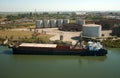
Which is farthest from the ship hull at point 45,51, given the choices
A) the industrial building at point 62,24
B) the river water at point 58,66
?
the industrial building at point 62,24

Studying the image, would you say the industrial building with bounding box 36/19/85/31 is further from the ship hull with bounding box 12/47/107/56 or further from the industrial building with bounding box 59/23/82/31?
the ship hull with bounding box 12/47/107/56

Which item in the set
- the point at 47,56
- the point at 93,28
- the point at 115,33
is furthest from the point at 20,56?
the point at 115,33

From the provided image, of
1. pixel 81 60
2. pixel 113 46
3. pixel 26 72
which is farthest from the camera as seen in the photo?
pixel 113 46

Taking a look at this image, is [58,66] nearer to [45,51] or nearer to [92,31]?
[45,51]

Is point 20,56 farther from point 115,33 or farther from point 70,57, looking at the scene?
point 115,33

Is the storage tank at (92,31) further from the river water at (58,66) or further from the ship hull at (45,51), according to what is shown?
the ship hull at (45,51)

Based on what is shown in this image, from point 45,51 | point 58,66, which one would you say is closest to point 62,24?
point 45,51

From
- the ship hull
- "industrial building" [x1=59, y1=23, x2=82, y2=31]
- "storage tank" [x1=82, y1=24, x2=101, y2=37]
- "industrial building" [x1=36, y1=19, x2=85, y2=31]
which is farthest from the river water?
"industrial building" [x1=36, y1=19, x2=85, y2=31]

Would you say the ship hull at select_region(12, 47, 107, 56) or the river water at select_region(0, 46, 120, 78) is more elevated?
the ship hull at select_region(12, 47, 107, 56)

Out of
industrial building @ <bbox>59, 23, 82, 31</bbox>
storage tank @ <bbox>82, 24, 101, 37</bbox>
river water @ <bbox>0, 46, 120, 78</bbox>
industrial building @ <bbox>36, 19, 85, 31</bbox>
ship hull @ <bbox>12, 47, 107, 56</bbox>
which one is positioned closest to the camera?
river water @ <bbox>0, 46, 120, 78</bbox>
